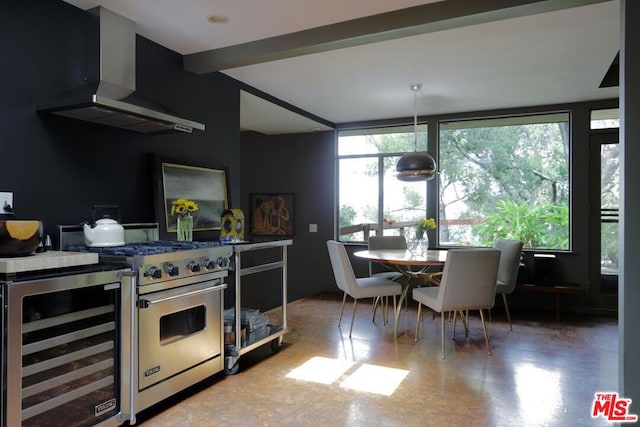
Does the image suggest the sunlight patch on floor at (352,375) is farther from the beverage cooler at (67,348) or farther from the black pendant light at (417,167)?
the black pendant light at (417,167)

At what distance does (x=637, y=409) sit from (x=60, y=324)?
9.16 feet

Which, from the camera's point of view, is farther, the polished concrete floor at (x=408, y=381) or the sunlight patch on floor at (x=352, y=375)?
the sunlight patch on floor at (x=352, y=375)

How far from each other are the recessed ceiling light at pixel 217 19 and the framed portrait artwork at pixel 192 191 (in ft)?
3.59

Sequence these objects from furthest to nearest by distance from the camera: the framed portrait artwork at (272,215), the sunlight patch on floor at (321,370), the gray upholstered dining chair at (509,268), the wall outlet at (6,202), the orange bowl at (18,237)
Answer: the framed portrait artwork at (272,215), the gray upholstered dining chair at (509,268), the sunlight patch on floor at (321,370), the wall outlet at (6,202), the orange bowl at (18,237)

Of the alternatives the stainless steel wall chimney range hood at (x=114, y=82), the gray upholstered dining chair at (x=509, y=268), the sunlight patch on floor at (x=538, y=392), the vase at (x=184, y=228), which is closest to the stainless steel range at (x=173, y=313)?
the vase at (x=184, y=228)

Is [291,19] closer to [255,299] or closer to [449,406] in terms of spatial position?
[449,406]

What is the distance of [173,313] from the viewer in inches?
106

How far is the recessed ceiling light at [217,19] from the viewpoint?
9.48 feet

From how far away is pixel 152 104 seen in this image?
2.91 metres

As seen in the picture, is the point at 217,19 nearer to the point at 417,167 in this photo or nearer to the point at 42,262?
the point at 42,262

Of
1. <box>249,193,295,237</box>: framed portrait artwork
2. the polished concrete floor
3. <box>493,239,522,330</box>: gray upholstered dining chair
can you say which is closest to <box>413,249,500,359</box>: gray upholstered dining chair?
the polished concrete floor

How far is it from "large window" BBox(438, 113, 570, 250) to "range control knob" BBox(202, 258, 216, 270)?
3759 mm

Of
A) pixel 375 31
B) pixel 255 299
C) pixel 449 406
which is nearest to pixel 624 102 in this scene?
pixel 375 31

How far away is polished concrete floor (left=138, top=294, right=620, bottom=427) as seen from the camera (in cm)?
253
